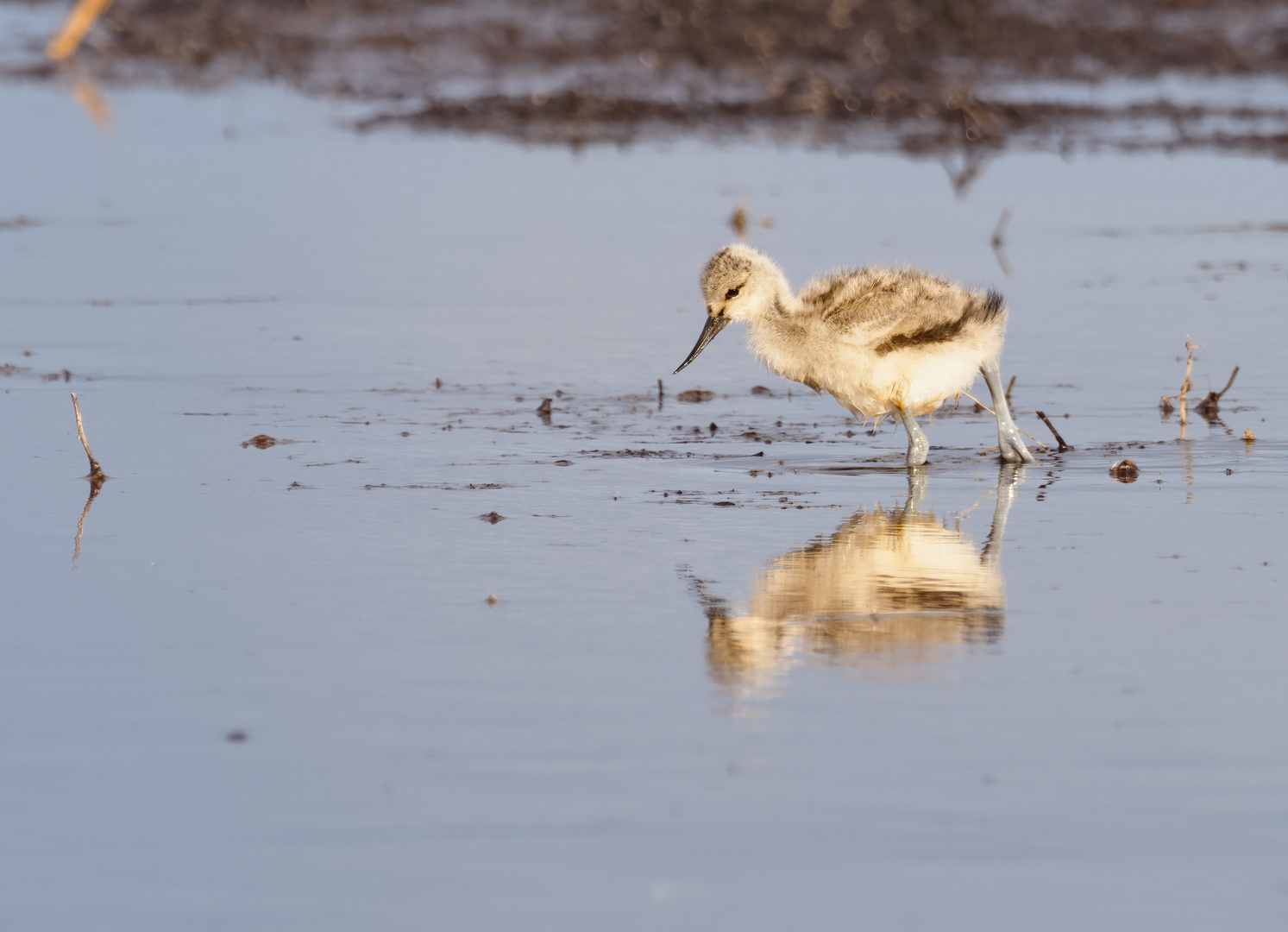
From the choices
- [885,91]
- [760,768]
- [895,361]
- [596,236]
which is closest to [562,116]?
[885,91]

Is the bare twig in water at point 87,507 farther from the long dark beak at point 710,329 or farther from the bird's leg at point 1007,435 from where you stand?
the bird's leg at point 1007,435

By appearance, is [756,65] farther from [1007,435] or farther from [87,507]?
[87,507]

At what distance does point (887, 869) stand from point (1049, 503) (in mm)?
3075

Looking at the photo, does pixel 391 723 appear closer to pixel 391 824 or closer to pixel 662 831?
pixel 391 824

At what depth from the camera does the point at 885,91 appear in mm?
20016

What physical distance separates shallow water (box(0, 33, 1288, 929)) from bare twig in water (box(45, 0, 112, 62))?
14.4 metres

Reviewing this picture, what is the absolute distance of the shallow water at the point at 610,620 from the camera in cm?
375

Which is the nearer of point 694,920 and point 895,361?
point 694,920

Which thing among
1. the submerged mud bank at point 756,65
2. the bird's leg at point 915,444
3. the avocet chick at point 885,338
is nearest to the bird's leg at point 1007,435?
the avocet chick at point 885,338

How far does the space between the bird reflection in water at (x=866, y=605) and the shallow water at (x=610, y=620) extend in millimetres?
17

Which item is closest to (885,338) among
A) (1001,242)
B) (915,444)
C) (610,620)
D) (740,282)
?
(915,444)

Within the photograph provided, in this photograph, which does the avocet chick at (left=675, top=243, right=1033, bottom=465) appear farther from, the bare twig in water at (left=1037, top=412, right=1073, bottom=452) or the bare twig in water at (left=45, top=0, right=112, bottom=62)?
the bare twig in water at (left=45, top=0, right=112, bottom=62)

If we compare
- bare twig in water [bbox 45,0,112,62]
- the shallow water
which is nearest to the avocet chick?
the shallow water

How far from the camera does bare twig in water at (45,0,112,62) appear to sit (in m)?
24.5
